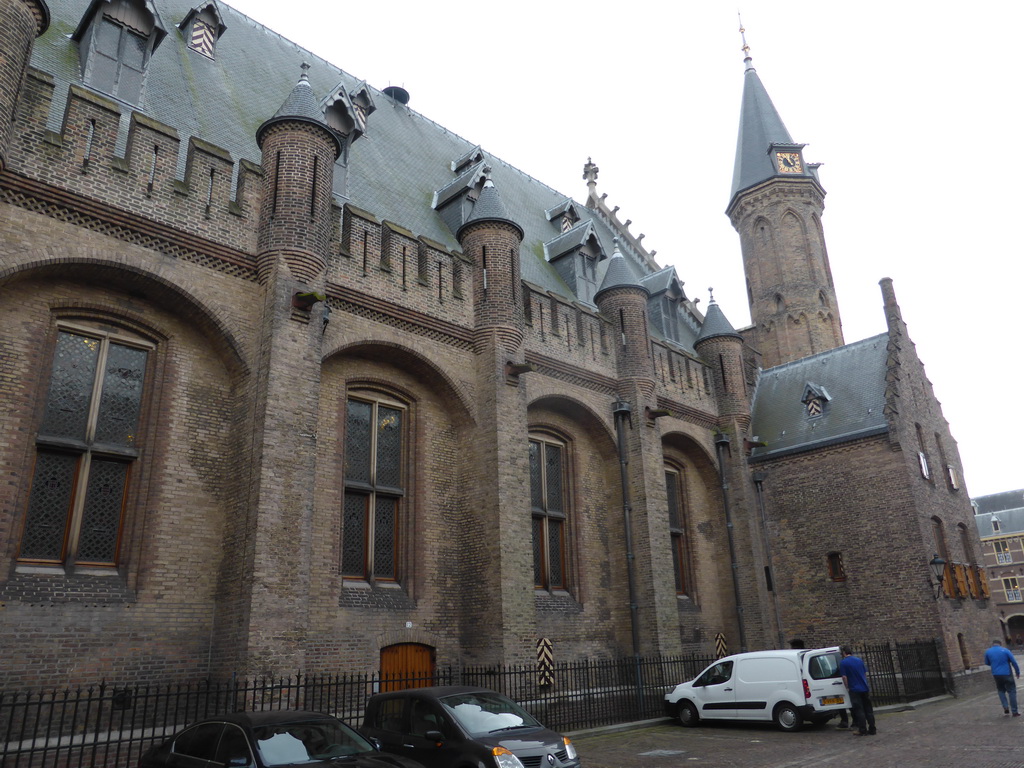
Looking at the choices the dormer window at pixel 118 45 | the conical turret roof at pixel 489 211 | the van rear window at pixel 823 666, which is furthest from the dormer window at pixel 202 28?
the van rear window at pixel 823 666

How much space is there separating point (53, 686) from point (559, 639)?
33.5ft

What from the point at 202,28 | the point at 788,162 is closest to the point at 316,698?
the point at 202,28

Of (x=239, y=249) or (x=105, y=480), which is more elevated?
(x=239, y=249)

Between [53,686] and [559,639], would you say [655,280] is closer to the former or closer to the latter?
[559,639]

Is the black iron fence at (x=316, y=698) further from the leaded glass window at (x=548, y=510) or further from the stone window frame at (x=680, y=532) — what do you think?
the stone window frame at (x=680, y=532)

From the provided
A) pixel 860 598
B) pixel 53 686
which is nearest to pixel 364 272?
pixel 53 686

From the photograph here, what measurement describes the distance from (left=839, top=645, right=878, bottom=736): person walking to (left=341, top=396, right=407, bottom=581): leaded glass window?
8486 mm

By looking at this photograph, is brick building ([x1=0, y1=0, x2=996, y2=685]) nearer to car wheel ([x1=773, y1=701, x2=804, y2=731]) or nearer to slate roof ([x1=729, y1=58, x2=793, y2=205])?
car wheel ([x1=773, y1=701, x2=804, y2=731])

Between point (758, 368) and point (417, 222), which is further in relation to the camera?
point (758, 368)

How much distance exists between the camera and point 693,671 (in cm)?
1891

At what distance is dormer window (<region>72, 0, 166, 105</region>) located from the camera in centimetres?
1508

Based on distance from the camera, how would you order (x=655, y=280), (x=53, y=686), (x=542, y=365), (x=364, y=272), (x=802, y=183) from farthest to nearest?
(x=802, y=183), (x=655, y=280), (x=542, y=365), (x=364, y=272), (x=53, y=686)

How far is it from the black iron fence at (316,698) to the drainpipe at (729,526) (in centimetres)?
210

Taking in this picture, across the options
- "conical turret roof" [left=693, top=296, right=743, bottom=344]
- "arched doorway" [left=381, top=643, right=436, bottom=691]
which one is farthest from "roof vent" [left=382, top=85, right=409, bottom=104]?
"arched doorway" [left=381, top=643, right=436, bottom=691]
